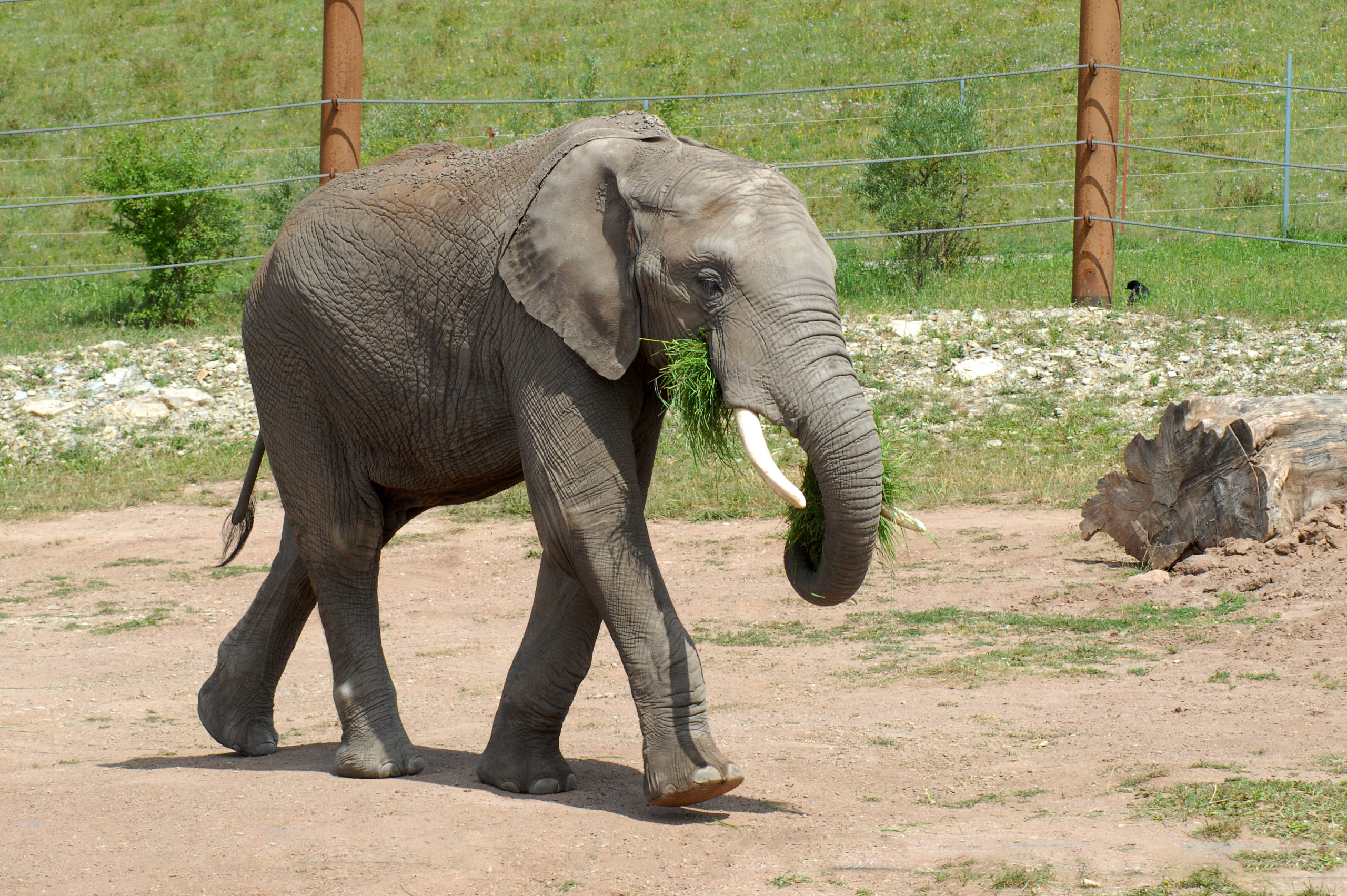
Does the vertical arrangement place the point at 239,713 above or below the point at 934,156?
below

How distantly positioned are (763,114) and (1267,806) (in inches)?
943

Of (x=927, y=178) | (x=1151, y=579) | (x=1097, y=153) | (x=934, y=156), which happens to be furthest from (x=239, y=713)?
(x=927, y=178)

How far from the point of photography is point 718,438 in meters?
4.49

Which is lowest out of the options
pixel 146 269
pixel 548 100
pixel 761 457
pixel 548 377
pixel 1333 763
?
pixel 1333 763

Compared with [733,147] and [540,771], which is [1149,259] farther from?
[540,771]

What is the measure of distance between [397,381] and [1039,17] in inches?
1136

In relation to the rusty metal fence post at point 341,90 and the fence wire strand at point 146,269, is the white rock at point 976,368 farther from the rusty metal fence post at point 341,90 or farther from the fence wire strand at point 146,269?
the fence wire strand at point 146,269

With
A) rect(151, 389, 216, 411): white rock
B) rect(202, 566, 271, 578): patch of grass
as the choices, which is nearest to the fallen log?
rect(202, 566, 271, 578): patch of grass

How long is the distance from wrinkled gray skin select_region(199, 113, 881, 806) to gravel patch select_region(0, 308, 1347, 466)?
278 inches

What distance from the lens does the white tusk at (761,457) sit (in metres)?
4.06

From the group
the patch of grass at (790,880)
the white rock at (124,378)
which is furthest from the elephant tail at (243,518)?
the white rock at (124,378)

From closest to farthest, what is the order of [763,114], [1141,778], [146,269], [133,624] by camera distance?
1. [1141,778]
2. [133,624]
3. [146,269]
4. [763,114]

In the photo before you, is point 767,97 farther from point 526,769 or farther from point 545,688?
point 526,769

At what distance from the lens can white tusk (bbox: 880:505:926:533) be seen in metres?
4.54
